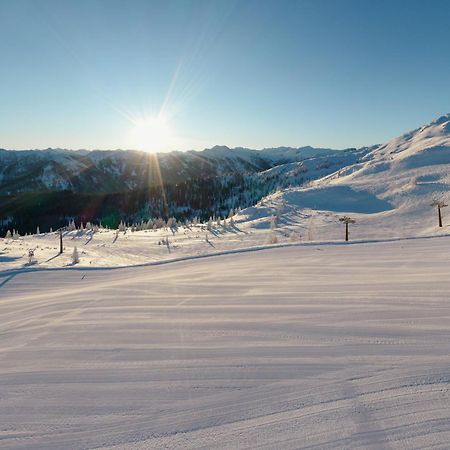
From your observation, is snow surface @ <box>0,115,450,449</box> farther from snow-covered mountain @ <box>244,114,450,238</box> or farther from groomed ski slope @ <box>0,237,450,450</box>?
snow-covered mountain @ <box>244,114,450,238</box>

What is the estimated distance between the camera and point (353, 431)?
1.74m

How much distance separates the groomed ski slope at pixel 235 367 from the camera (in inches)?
70.5

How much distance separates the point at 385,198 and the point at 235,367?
21.4m

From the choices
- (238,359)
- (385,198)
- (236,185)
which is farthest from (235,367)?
(236,185)

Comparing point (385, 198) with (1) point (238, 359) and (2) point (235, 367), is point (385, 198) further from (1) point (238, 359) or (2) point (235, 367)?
(2) point (235, 367)

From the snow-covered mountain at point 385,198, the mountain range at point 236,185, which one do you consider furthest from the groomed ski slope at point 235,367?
the mountain range at point 236,185

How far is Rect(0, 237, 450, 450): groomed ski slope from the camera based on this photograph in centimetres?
179

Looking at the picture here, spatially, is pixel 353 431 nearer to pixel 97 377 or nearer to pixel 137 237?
pixel 97 377

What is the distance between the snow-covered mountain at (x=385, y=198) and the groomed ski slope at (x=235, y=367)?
1279cm

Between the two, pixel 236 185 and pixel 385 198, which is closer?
pixel 385 198

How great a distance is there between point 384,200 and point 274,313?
65.7ft

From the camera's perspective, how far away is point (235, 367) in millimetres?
2377

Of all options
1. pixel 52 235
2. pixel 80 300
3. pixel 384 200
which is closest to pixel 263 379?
pixel 80 300

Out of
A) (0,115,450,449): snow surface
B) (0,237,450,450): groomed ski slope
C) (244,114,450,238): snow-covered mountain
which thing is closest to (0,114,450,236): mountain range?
(244,114,450,238): snow-covered mountain
